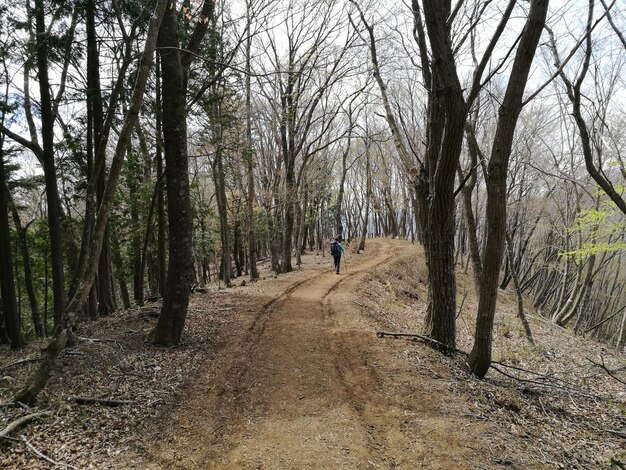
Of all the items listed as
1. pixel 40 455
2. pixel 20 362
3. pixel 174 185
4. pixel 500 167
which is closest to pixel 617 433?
pixel 500 167

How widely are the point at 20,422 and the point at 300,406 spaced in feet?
10.8

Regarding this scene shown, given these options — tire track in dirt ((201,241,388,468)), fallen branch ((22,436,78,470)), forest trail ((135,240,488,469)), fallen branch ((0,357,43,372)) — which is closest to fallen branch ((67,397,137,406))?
forest trail ((135,240,488,469))

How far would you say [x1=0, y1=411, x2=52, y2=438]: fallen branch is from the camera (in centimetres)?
388

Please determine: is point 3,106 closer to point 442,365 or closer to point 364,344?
point 364,344

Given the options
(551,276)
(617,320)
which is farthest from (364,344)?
(617,320)

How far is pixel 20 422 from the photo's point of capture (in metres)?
4.12

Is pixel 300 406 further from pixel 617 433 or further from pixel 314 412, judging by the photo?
pixel 617 433

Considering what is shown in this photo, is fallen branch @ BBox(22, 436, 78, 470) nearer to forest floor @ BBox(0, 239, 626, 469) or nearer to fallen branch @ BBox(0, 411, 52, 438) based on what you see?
forest floor @ BBox(0, 239, 626, 469)

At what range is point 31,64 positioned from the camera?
8734mm

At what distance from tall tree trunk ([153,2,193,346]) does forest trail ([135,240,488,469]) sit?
4.38 ft

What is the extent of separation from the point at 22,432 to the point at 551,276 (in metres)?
35.8

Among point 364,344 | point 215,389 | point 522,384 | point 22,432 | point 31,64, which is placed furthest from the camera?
point 31,64

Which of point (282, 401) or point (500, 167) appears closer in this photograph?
point (282, 401)

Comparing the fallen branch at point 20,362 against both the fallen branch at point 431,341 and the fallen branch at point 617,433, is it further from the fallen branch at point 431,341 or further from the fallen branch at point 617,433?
the fallen branch at point 617,433
